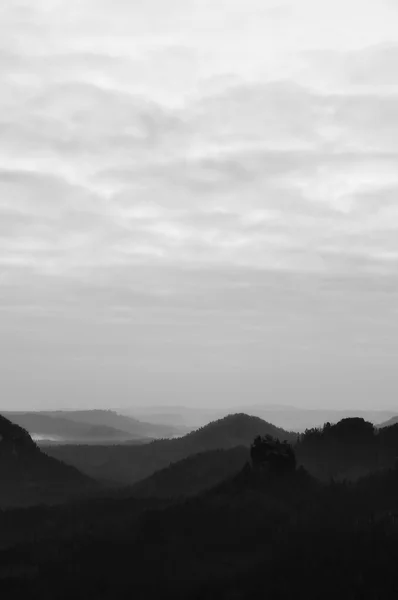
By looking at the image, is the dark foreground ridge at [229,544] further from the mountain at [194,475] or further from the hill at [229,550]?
the mountain at [194,475]

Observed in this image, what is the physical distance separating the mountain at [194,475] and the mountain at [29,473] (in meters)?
6.42

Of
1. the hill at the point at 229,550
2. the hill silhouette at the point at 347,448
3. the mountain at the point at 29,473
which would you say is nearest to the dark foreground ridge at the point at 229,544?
the hill at the point at 229,550

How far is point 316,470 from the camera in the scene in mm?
67375

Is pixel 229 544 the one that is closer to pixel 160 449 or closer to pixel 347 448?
pixel 347 448

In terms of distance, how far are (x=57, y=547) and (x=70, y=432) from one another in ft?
532

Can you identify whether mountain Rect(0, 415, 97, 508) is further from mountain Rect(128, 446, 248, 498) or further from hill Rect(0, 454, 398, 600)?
hill Rect(0, 454, 398, 600)

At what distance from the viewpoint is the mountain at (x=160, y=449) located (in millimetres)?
102188

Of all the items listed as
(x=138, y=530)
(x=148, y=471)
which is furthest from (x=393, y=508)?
(x=148, y=471)

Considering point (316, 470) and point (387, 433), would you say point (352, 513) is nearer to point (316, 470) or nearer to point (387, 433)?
point (316, 470)

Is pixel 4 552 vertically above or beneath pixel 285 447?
beneath

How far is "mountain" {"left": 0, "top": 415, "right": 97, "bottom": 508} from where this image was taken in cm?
7125

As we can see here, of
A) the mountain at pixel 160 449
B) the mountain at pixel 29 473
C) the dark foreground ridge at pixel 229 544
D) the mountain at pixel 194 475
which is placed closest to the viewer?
the dark foreground ridge at pixel 229 544

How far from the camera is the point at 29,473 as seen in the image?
77.9 meters

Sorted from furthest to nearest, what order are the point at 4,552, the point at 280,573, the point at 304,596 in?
1. the point at 4,552
2. the point at 280,573
3. the point at 304,596
